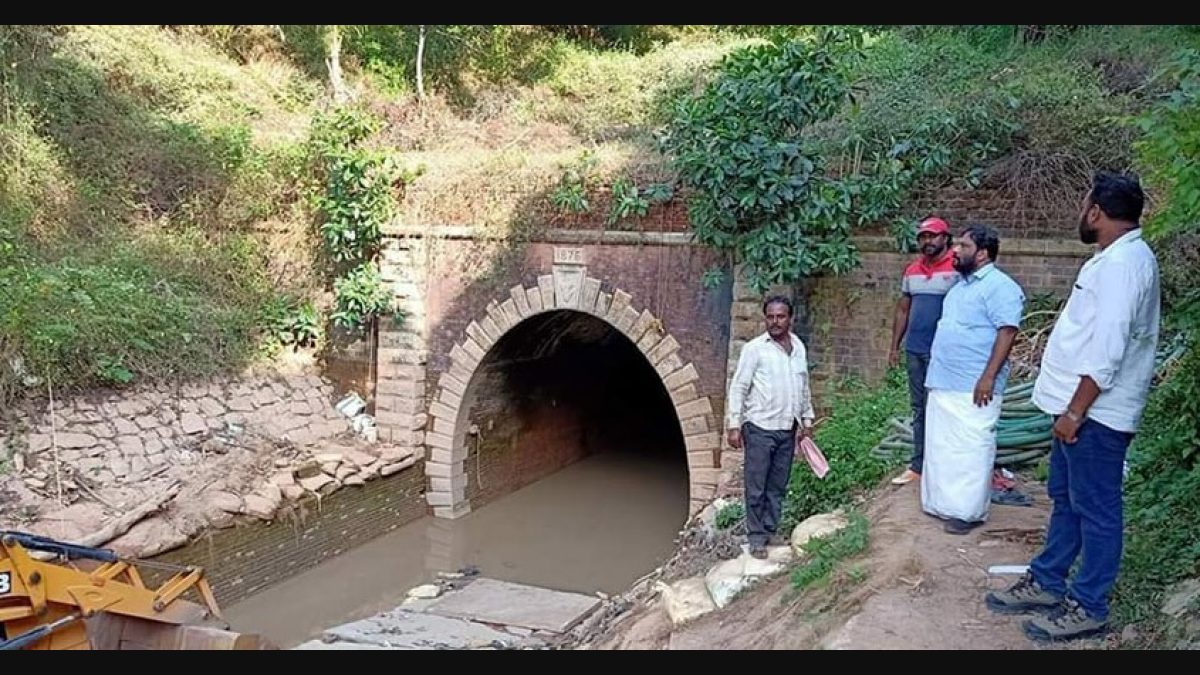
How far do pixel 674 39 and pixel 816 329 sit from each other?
11.4m

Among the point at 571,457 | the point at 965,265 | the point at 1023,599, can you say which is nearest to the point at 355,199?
the point at 571,457

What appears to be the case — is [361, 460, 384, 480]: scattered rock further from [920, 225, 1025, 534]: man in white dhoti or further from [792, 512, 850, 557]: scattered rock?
[920, 225, 1025, 534]: man in white dhoti

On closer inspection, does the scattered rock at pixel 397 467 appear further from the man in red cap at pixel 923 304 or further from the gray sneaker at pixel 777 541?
the man in red cap at pixel 923 304

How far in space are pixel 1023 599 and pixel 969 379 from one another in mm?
1142

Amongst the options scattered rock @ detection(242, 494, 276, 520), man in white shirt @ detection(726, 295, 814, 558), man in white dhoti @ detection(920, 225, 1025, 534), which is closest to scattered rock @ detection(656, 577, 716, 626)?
man in white shirt @ detection(726, 295, 814, 558)

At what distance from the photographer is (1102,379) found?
3.16 meters

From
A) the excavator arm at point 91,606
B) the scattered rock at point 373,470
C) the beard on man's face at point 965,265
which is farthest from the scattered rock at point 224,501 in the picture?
the beard on man's face at point 965,265

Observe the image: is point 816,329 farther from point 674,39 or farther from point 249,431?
point 674,39

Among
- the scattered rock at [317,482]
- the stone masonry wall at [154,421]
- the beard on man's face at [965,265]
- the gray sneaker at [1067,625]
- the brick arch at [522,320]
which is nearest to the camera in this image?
the gray sneaker at [1067,625]

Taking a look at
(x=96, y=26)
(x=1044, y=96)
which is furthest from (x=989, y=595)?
(x=96, y=26)

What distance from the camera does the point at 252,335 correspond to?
10.2 m

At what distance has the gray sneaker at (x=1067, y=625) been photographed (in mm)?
3273

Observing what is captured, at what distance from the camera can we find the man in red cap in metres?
5.20

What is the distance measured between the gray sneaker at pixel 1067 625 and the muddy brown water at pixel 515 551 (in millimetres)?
5771
